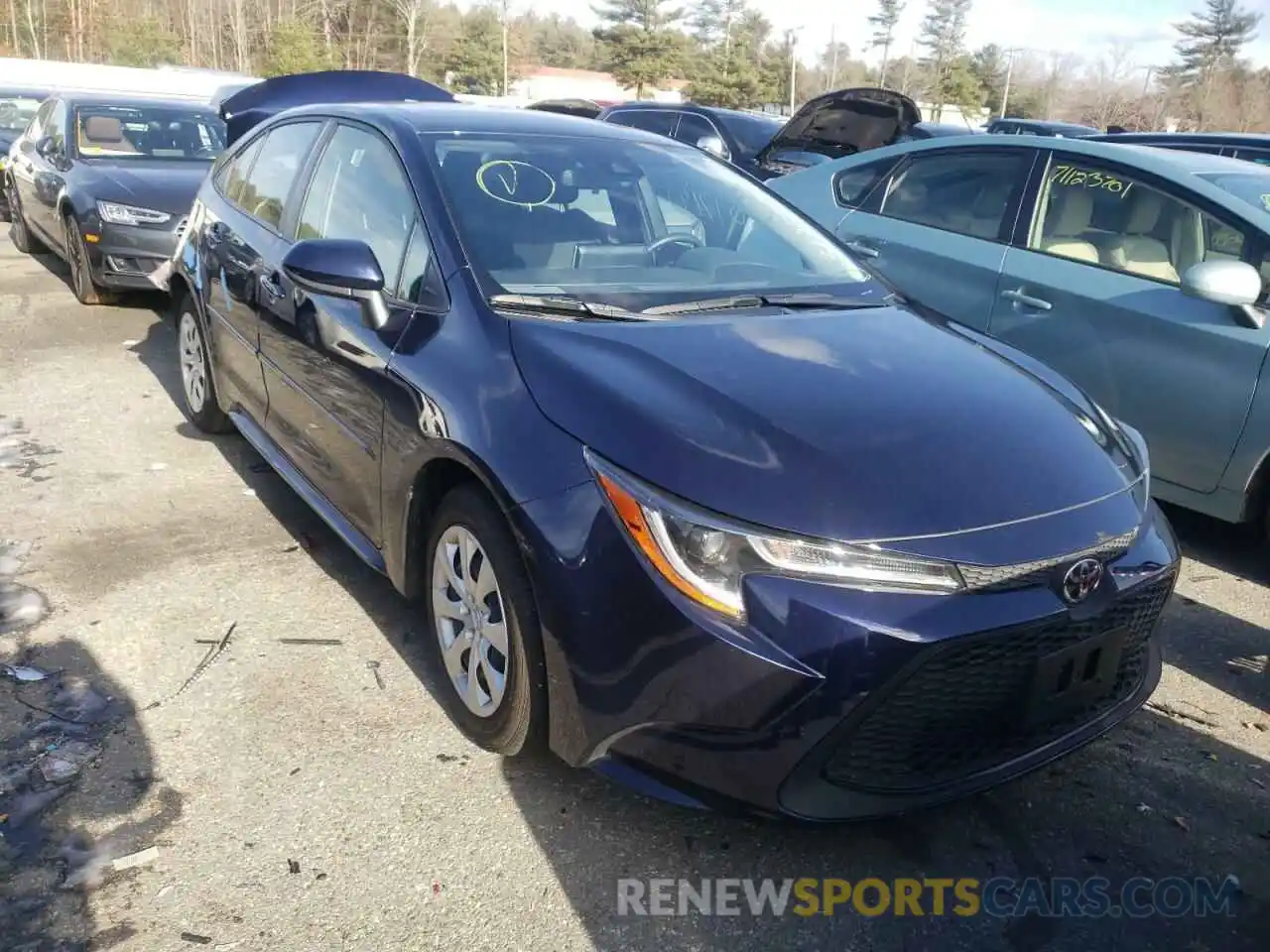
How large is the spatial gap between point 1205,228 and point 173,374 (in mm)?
5517

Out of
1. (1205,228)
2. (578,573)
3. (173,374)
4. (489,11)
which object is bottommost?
(173,374)

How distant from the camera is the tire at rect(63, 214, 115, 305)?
756 centimetres

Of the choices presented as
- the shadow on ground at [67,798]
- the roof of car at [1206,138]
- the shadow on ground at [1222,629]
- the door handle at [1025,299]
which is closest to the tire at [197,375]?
the shadow on ground at [67,798]

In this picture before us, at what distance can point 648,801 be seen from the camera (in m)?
2.66

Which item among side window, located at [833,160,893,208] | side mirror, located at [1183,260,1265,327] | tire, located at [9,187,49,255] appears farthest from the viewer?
tire, located at [9,187,49,255]

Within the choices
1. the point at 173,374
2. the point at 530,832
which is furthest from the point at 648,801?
the point at 173,374

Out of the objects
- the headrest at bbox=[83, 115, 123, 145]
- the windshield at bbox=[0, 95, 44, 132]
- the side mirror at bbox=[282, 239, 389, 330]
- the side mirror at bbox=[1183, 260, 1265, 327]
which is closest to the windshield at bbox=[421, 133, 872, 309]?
the side mirror at bbox=[282, 239, 389, 330]

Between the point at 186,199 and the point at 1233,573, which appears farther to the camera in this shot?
the point at 186,199

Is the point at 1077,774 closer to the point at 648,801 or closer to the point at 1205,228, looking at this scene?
the point at 648,801

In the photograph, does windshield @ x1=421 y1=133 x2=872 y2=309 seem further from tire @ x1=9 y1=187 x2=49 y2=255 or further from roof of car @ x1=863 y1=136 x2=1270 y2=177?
tire @ x1=9 y1=187 x2=49 y2=255

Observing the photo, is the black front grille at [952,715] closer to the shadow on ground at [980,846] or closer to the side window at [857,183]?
the shadow on ground at [980,846]

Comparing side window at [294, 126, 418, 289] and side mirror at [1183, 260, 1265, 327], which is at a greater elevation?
side window at [294, 126, 418, 289]

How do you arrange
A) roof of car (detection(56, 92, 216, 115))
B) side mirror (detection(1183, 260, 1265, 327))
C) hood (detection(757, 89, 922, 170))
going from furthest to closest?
hood (detection(757, 89, 922, 170)), roof of car (detection(56, 92, 216, 115)), side mirror (detection(1183, 260, 1265, 327))

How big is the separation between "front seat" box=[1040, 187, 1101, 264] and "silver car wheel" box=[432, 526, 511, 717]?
3.28 metres
